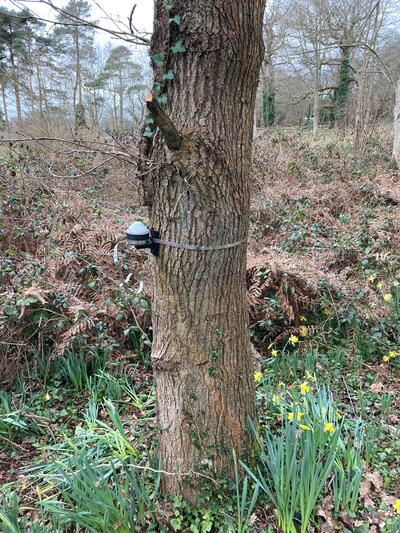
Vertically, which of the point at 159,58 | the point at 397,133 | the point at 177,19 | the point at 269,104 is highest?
the point at 269,104

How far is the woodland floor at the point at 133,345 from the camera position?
71.4 inches

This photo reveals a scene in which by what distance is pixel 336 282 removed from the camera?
343 cm

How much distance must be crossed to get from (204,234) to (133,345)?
1858 millimetres

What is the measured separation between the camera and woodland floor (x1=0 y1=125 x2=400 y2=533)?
1812 millimetres

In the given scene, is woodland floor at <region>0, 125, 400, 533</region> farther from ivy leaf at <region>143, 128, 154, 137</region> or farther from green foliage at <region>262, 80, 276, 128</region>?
green foliage at <region>262, 80, 276, 128</region>

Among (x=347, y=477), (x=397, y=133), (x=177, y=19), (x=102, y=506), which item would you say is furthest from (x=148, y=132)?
(x=397, y=133)

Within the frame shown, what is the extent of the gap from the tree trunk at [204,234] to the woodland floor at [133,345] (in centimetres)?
32

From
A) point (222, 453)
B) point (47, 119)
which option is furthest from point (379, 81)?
point (222, 453)

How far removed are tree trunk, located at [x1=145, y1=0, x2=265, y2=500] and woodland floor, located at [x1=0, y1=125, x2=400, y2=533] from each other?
32 cm

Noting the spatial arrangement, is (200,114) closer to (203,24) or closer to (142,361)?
(203,24)

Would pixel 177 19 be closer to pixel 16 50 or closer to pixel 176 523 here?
pixel 176 523

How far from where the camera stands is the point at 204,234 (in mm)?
1562

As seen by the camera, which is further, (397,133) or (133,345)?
(397,133)

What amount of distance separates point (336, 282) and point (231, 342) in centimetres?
203
